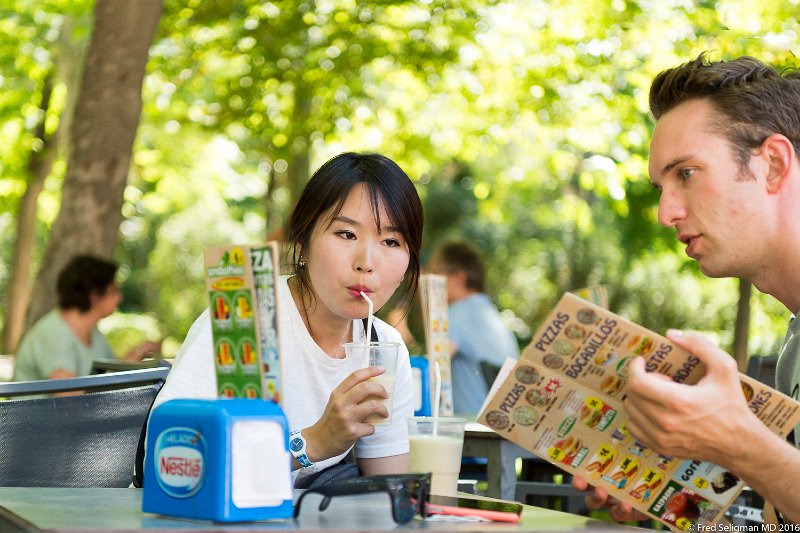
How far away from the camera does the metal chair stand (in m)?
2.71

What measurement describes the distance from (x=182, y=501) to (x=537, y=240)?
1974cm

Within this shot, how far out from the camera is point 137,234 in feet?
82.7

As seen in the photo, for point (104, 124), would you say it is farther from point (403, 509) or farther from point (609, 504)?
point (403, 509)

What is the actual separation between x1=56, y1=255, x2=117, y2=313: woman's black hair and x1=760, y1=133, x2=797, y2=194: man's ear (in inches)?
189

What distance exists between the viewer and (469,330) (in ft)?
23.5

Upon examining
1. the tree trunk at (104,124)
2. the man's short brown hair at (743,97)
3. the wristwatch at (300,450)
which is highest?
the tree trunk at (104,124)

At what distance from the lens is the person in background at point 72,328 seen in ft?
20.6

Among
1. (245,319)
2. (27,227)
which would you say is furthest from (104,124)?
(27,227)

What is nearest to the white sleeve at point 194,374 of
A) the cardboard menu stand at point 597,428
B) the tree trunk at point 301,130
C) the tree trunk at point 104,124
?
the cardboard menu stand at point 597,428

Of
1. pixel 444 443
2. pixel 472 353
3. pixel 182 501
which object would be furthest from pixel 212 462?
pixel 472 353

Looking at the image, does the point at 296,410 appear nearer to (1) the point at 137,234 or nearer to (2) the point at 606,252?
(2) the point at 606,252

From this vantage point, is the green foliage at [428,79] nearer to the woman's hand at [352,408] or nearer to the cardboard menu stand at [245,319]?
the woman's hand at [352,408]

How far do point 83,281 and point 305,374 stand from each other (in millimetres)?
4141

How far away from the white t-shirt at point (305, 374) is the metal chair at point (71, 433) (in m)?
0.46
